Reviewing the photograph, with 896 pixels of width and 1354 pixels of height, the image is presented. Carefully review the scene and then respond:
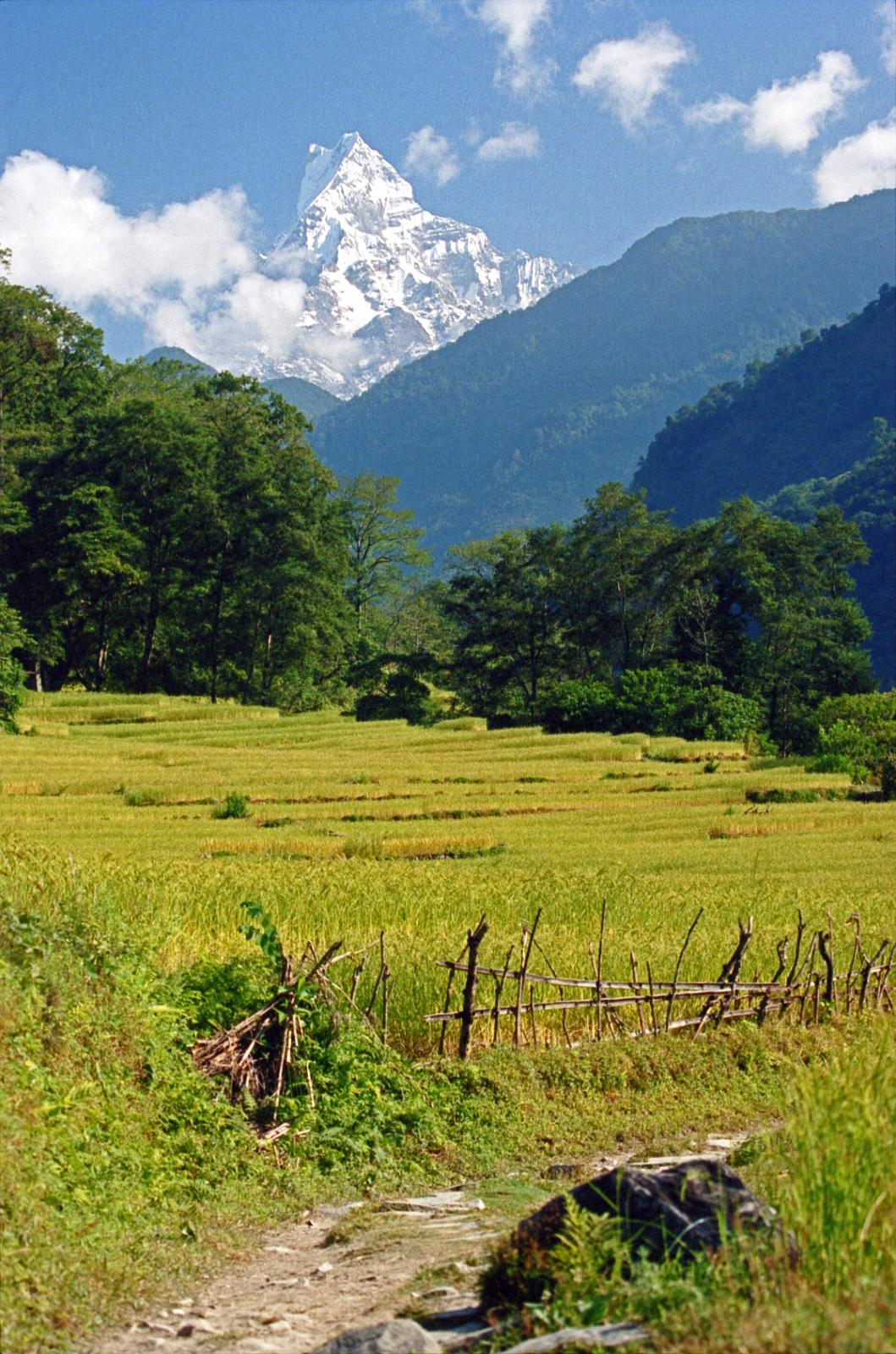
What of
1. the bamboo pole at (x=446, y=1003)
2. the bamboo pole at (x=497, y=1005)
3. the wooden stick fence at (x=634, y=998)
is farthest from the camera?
the wooden stick fence at (x=634, y=998)

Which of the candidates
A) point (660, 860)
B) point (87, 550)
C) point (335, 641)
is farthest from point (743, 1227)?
point (335, 641)

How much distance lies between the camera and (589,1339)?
529cm

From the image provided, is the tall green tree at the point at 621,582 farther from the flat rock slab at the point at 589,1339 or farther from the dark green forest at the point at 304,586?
the flat rock slab at the point at 589,1339

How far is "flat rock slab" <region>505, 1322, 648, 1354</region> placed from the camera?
17.2 feet

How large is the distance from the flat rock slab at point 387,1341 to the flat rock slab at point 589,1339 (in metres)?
0.71

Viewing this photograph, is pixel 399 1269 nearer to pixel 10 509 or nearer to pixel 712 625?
pixel 10 509

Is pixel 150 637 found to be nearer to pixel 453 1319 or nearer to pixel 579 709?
pixel 579 709

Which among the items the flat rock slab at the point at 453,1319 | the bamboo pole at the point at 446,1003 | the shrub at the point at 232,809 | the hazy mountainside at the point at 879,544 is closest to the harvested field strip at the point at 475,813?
the shrub at the point at 232,809

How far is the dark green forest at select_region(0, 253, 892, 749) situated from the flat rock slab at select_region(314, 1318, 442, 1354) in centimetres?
5905

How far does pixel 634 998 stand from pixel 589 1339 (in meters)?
8.18

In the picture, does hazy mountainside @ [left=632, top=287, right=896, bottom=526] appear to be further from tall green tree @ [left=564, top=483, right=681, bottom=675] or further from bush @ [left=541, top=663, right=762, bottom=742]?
bush @ [left=541, top=663, right=762, bottom=742]

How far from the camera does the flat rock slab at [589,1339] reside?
17.2ft

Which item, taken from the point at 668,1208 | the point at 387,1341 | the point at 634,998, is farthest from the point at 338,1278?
the point at 634,998

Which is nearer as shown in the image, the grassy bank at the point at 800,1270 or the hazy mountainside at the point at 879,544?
the grassy bank at the point at 800,1270
